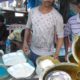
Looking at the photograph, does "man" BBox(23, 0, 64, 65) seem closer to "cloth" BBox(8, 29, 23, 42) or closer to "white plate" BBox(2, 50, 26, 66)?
"white plate" BBox(2, 50, 26, 66)

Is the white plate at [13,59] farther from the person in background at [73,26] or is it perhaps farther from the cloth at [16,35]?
the cloth at [16,35]

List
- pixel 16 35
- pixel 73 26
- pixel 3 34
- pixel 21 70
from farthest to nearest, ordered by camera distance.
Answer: pixel 3 34
pixel 16 35
pixel 73 26
pixel 21 70

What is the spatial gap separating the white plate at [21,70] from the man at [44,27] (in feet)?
2.38

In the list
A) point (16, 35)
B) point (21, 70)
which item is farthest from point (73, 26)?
point (16, 35)

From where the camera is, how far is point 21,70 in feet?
5.00

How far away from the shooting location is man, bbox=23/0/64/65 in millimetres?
2322

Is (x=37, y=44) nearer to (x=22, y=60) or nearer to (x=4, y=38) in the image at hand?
(x=22, y=60)

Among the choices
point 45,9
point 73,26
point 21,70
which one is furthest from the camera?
point 73,26

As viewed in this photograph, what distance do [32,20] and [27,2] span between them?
1895mm

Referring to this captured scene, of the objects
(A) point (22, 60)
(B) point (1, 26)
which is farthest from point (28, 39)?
(B) point (1, 26)

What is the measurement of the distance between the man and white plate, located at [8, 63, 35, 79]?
0.73 m

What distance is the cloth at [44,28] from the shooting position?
2.33 meters

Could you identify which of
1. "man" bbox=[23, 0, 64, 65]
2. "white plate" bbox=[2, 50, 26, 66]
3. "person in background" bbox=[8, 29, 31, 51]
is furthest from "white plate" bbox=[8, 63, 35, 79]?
"person in background" bbox=[8, 29, 31, 51]

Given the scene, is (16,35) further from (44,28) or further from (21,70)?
(21,70)
